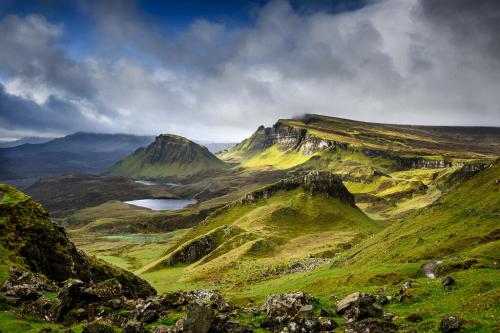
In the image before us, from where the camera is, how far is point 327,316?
29438mm

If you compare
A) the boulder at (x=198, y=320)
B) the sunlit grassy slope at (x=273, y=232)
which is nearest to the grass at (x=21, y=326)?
the boulder at (x=198, y=320)

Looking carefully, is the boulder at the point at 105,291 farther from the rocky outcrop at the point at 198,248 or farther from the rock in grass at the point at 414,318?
the rocky outcrop at the point at 198,248

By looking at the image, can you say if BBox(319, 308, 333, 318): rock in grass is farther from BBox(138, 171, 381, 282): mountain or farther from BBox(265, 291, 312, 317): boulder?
BBox(138, 171, 381, 282): mountain

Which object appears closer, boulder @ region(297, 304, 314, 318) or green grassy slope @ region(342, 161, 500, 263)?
boulder @ region(297, 304, 314, 318)

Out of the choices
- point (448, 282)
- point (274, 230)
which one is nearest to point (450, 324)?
point (448, 282)

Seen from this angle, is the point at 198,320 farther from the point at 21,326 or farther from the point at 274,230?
the point at 274,230

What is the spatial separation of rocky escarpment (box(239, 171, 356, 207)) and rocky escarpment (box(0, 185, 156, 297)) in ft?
412

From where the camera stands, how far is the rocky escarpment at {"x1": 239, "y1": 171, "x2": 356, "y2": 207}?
584 ft

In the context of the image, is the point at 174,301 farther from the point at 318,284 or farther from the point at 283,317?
the point at 318,284

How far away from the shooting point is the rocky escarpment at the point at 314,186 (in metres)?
178

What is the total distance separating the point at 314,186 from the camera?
177 meters

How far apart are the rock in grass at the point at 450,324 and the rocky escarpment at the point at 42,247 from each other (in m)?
38.2

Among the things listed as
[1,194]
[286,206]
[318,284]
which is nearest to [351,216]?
[286,206]

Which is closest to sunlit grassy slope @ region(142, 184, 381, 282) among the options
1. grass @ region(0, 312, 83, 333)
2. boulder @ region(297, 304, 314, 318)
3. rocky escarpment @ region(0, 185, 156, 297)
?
rocky escarpment @ region(0, 185, 156, 297)
